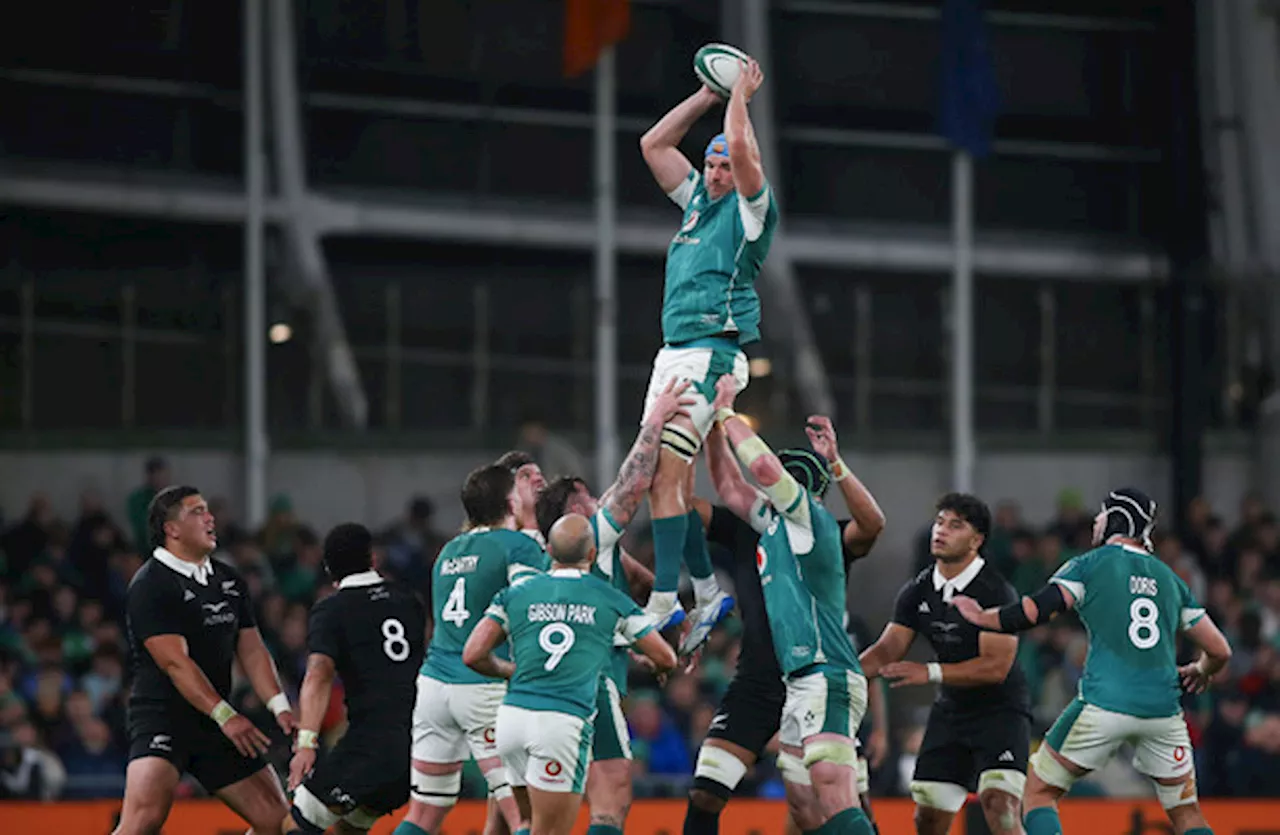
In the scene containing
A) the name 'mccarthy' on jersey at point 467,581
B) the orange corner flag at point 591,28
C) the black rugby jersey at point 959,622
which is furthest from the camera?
the orange corner flag at point 591,28

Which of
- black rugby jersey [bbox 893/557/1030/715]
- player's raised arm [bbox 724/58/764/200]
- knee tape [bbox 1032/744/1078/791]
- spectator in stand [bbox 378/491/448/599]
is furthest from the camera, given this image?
spectator in stand [bbox 378/491/448/599]

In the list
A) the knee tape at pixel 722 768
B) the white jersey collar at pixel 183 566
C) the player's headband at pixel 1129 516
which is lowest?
the knee tape at pixel 722 768

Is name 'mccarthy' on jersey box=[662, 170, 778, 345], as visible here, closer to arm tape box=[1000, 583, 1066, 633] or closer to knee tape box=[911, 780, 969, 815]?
arm tape box=[1000, 583, 1066, 633]

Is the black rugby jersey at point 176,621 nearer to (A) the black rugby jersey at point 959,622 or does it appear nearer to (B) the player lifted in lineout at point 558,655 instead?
(B) the player lifted in lineout at point 558,655

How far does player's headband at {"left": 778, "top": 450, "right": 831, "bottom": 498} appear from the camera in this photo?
1269 cm

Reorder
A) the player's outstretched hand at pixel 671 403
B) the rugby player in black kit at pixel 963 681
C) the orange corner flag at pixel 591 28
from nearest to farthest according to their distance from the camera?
1. the player's outstretched hand at pixel 671 403
2. the rugby player in black kit at pixel 963 681
3. the orange corner flag at pixel 591 28

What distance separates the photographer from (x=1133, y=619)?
12.7 meters

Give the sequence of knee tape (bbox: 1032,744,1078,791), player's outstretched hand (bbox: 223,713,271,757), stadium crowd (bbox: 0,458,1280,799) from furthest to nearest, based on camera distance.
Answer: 1. stadium crowd (bbox: 0,458,1280,799)
2. knee tape (bbox: 1032,744,1078,791)
3. player's outstretched hand (bbox: 223,713,271,757)

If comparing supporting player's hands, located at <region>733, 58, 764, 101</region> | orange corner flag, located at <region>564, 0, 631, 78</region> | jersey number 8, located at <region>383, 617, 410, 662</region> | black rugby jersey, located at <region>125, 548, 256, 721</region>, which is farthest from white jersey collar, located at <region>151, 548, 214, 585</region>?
orange corner flag, located at <region>564, 0, 631, 78</region>

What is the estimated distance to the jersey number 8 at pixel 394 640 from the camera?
12.6 metres

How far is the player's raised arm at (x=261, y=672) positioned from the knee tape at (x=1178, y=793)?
4719mm

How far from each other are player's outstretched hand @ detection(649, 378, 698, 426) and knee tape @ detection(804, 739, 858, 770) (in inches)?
72.6

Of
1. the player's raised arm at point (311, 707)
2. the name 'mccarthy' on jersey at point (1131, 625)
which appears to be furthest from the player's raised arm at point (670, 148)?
the player's raised arm at point (311, 707)

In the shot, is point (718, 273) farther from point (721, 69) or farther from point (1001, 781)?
point (1001, 781)
